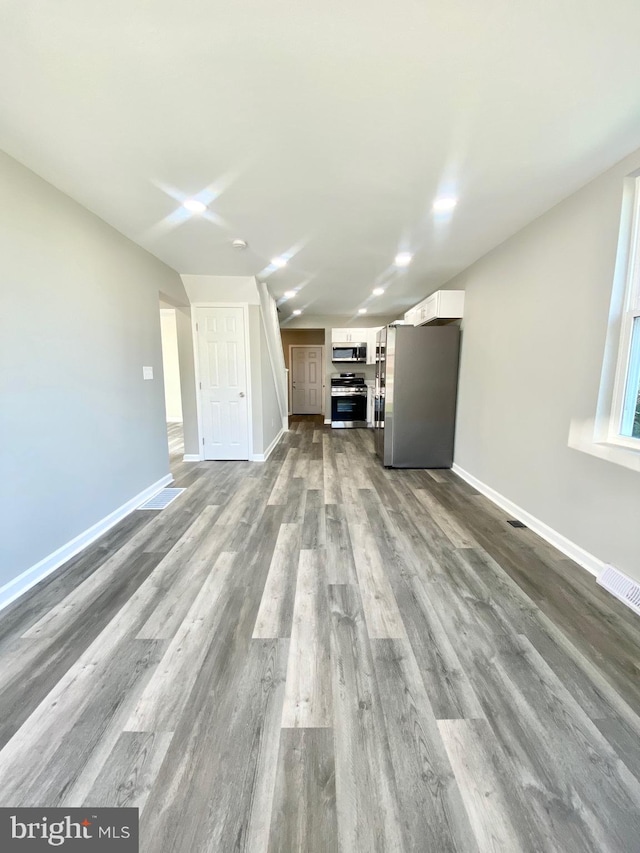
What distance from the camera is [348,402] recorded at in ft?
22.7

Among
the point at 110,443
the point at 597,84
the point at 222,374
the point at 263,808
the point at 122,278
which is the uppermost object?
the point at 597,84

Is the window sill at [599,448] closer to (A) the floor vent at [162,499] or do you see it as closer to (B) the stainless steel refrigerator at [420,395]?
(B) the stainless steel refrigerator at [420,395]

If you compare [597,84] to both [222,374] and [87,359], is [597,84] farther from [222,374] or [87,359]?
[222,374]

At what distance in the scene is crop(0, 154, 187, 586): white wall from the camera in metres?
1.81

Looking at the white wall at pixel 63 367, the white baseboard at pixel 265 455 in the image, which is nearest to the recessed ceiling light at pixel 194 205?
the white wall at pixel 63 367

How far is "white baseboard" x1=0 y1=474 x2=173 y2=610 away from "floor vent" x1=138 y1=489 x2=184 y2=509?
2.5 inches

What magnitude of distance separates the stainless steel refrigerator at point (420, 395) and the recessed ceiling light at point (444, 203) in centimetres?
164

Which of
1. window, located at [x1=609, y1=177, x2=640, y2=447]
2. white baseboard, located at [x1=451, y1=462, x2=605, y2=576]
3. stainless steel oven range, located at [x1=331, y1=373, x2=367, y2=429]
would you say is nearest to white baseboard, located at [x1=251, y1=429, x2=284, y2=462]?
stainless steel oven range, located at [x1=331, y1=373, x2=367, y2=429]

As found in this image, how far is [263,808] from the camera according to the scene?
93cm

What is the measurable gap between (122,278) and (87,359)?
871 mm

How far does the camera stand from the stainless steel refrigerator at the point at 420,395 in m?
3.99

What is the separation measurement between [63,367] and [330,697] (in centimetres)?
247

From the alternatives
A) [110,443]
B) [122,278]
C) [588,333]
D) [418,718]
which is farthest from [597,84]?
[110,443]

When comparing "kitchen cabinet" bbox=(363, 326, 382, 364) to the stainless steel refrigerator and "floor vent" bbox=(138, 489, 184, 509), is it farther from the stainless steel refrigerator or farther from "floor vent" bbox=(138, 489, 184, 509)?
"floor vent" bbox=(138, 489, 184, 509)
